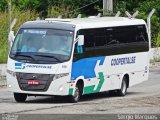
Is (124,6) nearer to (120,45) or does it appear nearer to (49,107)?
(120,45)

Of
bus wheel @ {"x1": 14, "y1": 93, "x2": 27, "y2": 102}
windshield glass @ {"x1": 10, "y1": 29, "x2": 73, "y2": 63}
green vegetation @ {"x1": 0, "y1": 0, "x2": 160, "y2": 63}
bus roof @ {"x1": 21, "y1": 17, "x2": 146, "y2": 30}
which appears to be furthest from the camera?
green vegetation @ {"x1": 0, "y1": 0, "x2": 160, "y2": 63}

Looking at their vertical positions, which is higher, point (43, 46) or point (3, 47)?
point (43, 46)

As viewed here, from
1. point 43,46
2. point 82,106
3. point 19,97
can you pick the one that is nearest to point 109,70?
point 43,46

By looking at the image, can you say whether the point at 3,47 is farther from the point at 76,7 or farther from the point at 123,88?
the point at 76,7

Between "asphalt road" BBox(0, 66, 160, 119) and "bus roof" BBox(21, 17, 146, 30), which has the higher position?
"bus roof" BBox(21, 17, 146, 30)

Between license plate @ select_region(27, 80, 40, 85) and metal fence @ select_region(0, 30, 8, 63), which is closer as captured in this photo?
license plate @ select_region(27, 80, 40, 85)

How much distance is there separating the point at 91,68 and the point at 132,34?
3.67 m

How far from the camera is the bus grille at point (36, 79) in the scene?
71.6 feet

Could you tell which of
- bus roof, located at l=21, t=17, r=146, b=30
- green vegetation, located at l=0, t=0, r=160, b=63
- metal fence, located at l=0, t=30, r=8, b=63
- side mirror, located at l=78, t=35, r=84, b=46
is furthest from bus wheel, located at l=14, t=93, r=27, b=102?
green vegetation, located at l=0, t=0, r=160, b=63

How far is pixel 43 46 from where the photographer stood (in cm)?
2244

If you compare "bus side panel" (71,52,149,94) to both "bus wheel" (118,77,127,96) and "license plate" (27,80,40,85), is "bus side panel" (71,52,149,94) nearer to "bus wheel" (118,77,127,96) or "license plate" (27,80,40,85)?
"bus wheel" (118,77,127,96)

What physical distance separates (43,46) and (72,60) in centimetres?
100

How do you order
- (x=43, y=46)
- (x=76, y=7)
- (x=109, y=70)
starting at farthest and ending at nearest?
(x=76, y=7)
(x=109, y=70)
(x=43, y=46)

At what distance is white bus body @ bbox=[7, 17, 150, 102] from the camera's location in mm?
21922
